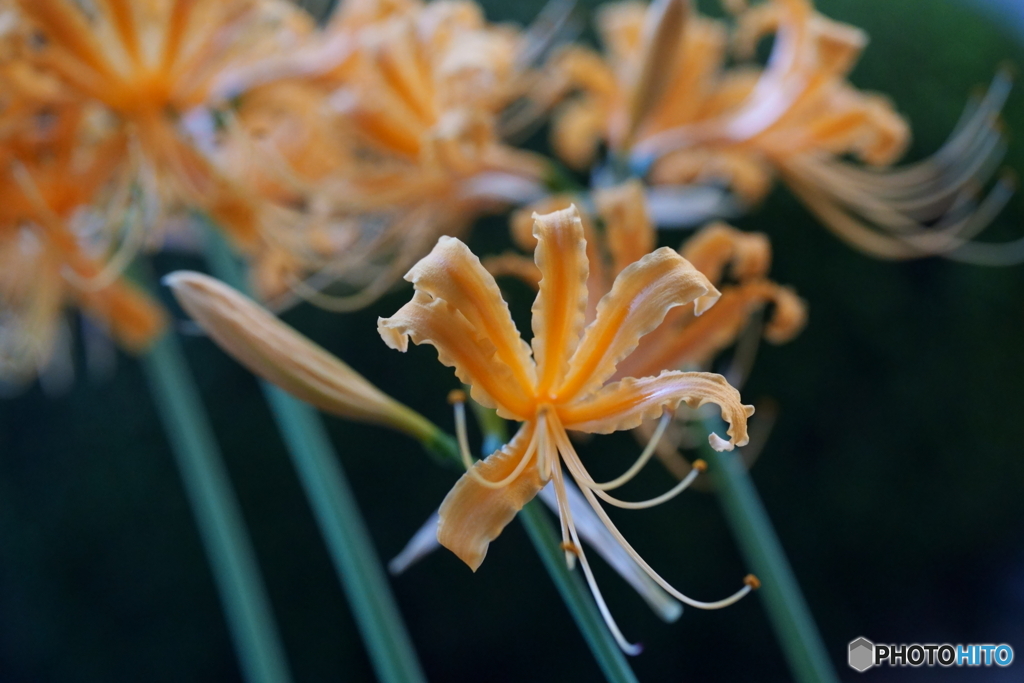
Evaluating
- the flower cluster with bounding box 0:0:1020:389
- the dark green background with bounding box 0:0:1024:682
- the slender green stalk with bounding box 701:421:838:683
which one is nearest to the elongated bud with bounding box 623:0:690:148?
the flower cluster with bounding box 0:0:1020:389

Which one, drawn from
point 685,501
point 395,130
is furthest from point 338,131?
point 685,501

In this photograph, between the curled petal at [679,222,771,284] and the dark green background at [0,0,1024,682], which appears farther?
the dark green background at [0,0,1024,682]

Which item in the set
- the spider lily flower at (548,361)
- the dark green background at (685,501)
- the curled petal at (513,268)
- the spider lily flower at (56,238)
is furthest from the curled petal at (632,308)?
the dark green background at (685,501)

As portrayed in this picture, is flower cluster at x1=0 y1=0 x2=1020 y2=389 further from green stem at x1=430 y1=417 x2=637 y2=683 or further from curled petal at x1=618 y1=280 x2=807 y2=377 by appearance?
green stem at x1=430 y1=417 x2=637 y2=683

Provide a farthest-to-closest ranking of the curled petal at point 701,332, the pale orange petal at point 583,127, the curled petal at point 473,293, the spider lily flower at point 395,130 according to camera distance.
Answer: the pale orange petal at point 583,127
the spider lily flower at point 395,130
the curled petal at point 701,332
the curled petal at point 473,293

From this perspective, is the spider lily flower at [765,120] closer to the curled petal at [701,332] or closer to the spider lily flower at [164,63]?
the curled petal at [701,332]

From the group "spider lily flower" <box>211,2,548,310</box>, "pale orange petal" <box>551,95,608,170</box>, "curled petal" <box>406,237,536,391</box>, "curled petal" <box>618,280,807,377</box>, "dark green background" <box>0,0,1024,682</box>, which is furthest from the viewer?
"dark green background" <box>0,0,1024,682</box>
